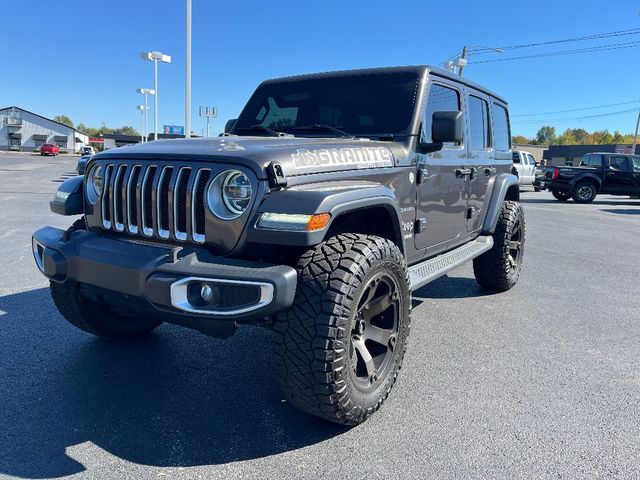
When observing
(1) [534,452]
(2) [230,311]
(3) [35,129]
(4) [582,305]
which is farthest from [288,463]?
(3) [35,129]

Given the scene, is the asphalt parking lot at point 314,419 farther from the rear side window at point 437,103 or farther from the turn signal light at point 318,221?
the rear side window at point 437,103

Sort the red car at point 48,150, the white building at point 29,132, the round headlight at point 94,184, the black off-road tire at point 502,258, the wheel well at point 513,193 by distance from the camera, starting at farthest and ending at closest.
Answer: the white building at point 29,132 < the red car at point 48,150 < the wheel well at point 513,193 < the black off-road tire at point 502,258 < the round headlight at point 94,184

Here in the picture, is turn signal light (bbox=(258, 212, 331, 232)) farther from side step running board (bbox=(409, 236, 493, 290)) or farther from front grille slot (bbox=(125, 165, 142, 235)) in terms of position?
side step running board (bbox=(409, 236, 493, 290))

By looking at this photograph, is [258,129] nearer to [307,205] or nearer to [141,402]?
[307,205]

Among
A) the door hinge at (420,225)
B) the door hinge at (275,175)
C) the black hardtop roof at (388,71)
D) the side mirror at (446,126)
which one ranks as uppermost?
the black hardtop roof at (388,71)

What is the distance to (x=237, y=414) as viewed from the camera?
270 centimetres

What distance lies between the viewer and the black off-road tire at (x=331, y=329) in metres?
2.27

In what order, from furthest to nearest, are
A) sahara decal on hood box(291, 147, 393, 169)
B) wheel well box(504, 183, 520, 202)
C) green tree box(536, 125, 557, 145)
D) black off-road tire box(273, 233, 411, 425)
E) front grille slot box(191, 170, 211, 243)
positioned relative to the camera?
green tree box(536, 125, 557, 145)
wheel well box(504, 183, 520, 202)
sahara decal on hood box(291, 147, 393, 169)
front grille slot box(191, 170, 211, 243)
black off-road tire box(273, 233, 411, 425)

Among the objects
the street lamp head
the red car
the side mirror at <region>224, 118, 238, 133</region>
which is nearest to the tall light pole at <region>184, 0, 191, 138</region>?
the street lamp head

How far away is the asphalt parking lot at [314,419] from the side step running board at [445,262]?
592mm

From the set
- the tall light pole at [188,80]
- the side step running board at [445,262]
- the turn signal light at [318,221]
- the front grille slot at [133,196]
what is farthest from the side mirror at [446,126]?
the tall light pole at [188,80]

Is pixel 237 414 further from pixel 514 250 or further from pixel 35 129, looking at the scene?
pixel 35 129

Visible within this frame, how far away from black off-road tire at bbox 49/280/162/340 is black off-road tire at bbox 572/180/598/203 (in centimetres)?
1800

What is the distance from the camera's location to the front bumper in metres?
2.12
